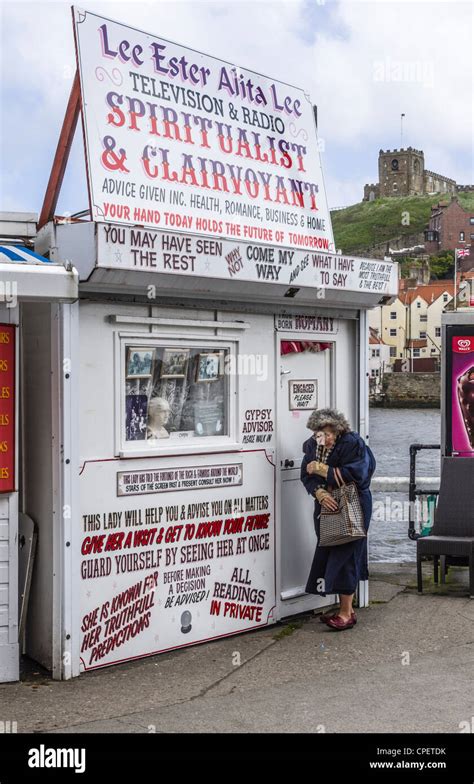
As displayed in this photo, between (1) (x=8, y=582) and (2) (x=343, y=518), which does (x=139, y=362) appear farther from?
(2) (x=343, y=518)

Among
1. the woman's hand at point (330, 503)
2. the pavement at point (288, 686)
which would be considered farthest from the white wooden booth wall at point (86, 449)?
the woman's hand at point (330, 503)

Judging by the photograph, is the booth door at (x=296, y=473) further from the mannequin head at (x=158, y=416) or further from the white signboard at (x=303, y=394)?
the mannequin head at (x=158, y=416)

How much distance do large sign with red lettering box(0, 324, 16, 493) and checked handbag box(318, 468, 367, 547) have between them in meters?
2.29

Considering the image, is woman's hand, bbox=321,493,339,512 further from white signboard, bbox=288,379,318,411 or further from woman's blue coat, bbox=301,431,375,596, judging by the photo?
white signboard, bbox=288,379,318,411

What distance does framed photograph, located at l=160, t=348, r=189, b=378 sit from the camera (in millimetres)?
6738

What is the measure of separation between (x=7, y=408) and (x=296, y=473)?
2.50 m

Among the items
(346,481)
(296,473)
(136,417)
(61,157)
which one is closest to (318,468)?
(346,481)

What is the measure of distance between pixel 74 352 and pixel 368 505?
244cm

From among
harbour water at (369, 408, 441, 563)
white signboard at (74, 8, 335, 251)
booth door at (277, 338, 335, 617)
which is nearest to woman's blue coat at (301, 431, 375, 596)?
booth door at (277, 338, 335, 617)

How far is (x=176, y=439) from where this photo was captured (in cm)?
679

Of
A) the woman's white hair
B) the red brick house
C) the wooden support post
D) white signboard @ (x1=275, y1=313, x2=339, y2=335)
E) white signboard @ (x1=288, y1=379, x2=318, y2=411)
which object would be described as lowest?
the woman's white hair

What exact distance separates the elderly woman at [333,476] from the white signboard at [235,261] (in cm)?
101
